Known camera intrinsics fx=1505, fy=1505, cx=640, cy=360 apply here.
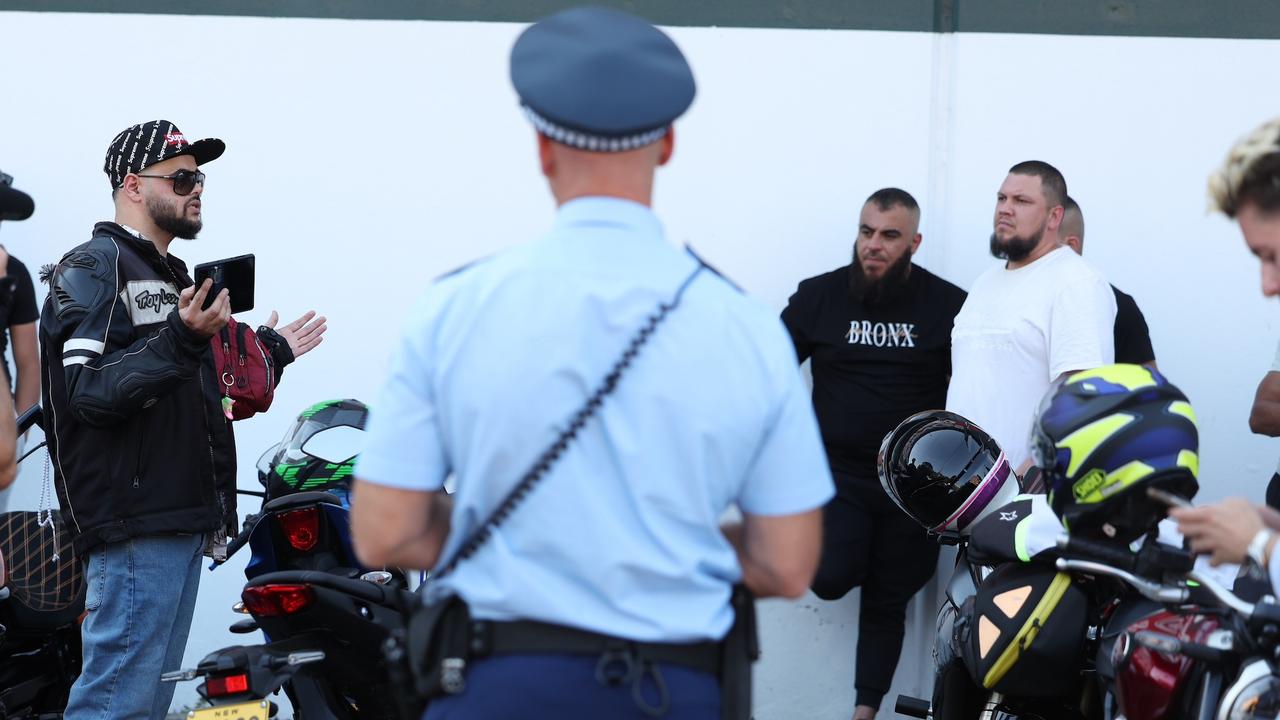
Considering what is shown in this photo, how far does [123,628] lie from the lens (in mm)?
4270

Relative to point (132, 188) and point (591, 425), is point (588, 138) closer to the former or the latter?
point (591, 425)

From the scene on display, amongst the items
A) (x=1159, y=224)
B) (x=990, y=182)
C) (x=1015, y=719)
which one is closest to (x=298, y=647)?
(x=1015, y=719)

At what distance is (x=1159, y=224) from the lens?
6020 mm

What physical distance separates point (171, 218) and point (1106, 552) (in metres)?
2.90

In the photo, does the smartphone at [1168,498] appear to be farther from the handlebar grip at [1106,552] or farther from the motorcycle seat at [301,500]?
the motorcycle seat at [301,500]

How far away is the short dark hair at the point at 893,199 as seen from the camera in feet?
19.2

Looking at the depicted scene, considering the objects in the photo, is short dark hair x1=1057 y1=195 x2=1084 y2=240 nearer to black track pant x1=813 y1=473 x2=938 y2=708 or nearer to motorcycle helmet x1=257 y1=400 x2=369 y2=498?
black track pant x1=813 y1=473 x2=938 y2=708

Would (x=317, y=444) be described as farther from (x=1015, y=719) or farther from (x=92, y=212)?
(x=92, y=212)

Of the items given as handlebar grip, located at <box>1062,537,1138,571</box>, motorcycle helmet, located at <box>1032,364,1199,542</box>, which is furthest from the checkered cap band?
handlebar grip, located at <box>1062,537,1138,571</box>

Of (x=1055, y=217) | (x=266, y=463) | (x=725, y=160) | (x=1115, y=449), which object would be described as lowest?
(x=266, y=463)

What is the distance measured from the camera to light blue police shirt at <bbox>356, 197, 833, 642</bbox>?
203cm

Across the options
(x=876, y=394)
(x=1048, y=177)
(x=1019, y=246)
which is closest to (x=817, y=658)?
(x=876, y=394)

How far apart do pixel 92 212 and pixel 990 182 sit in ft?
12.1

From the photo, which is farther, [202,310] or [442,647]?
[202,310]
